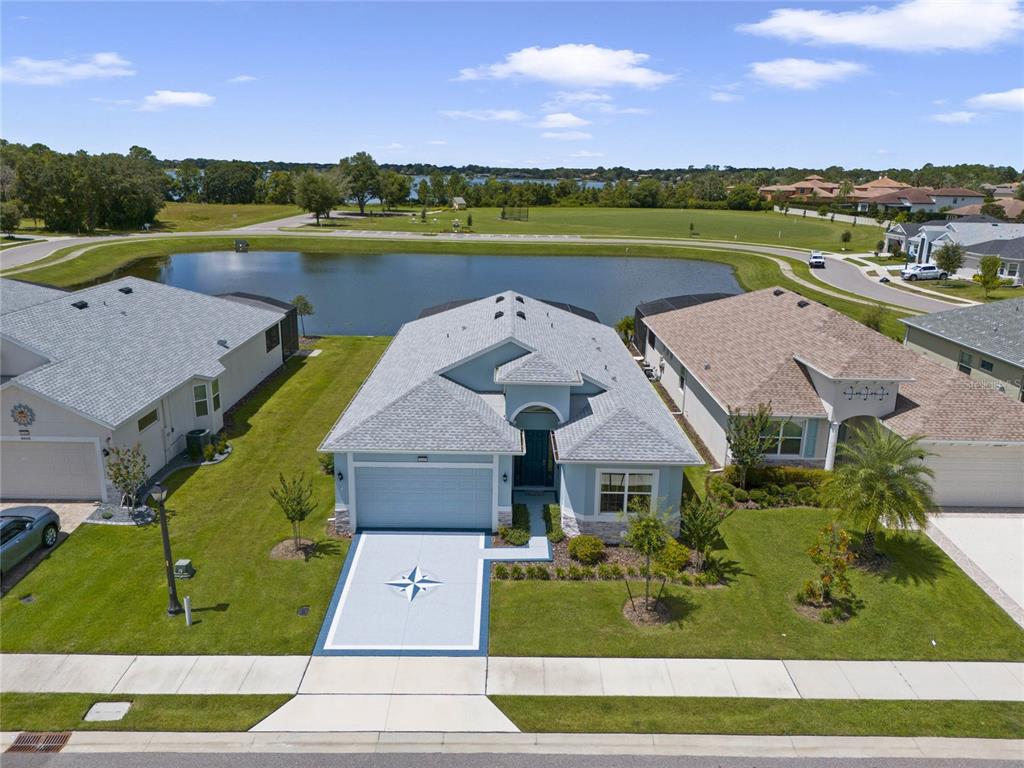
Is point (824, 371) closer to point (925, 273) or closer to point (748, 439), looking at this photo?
point (748, 439)

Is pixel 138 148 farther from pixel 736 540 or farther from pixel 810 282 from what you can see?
pixel 736 540

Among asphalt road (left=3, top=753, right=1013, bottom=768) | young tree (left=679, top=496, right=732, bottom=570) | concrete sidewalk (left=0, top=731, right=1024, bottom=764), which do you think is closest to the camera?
asphalt road (left=3, top=753, right=1013, bottom=768)

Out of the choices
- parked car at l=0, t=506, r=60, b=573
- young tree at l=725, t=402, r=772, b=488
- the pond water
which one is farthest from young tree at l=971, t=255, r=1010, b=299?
parked car at l=0, t=506, r=60, b=573

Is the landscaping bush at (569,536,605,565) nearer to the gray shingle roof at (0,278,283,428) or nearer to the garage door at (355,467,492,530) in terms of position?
the garage door at (355,467,492,530)

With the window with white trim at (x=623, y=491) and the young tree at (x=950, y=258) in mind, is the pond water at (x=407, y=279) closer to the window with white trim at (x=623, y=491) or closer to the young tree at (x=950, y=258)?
the young tree at (x=950, y=258)

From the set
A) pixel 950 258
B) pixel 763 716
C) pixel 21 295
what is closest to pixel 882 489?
pixel 763 716

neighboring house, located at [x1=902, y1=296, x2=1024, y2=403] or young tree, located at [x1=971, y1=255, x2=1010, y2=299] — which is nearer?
neighboring house, located at [x1=902, y1=296, x2=1024, y2=403]

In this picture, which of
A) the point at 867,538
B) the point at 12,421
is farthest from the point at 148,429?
the point at 867,538
